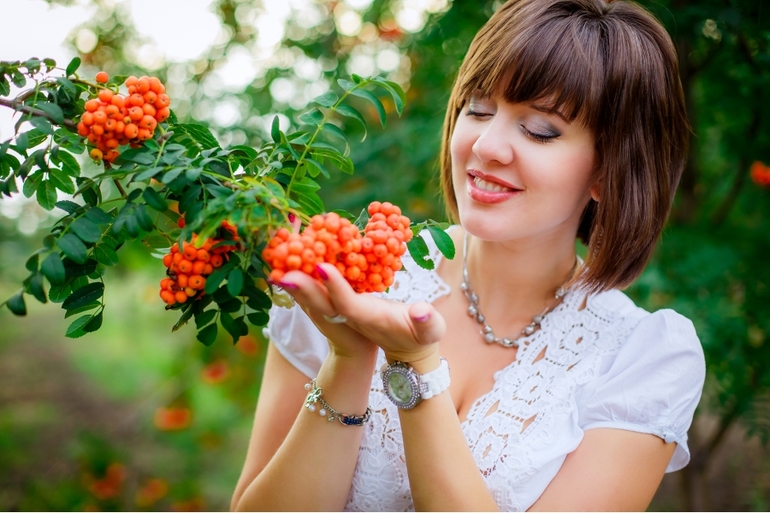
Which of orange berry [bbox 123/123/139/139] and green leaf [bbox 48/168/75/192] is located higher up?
orange berry [bbox 123/123/139/139]

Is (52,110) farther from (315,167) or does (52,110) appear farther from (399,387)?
(399,387)

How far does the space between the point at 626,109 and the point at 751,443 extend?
3.97 m

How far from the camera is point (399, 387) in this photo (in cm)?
133

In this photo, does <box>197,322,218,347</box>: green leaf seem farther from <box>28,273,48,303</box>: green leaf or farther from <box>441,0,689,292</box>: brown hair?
<box>441,0,689,292</box>: brown hair

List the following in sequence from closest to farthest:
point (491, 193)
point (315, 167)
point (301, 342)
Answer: point (315, 167)
point (491, 193)
point (301, 342)

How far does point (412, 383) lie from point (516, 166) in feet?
2.05

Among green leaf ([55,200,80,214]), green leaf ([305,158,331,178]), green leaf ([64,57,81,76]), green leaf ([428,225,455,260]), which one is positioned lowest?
green leaf ([428,225,455,260])

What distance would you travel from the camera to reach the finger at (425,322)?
1120 millimetres

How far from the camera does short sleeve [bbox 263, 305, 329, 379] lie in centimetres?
183

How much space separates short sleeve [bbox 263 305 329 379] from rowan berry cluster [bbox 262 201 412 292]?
30.5 inches

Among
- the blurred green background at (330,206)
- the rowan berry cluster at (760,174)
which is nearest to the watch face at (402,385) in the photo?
the blurred green background at (330,206)

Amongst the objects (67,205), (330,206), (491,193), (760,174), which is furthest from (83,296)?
(760,174)

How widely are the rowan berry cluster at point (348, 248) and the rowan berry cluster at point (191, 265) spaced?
4.1 inches

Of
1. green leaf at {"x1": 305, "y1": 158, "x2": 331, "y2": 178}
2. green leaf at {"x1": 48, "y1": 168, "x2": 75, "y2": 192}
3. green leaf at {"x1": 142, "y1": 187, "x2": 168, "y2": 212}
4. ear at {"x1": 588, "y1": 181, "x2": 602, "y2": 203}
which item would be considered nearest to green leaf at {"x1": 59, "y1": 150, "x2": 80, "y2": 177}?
green leaf at {"x1": 48, "y1": 168, "x2": 75, "y2": 192}
